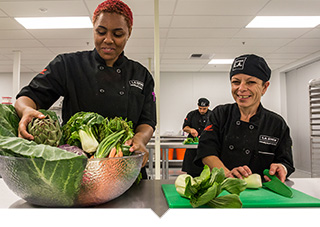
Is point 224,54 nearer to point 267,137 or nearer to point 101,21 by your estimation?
point 267,137

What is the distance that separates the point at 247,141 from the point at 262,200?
2.51 ft

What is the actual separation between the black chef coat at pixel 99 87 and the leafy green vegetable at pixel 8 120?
441 mm

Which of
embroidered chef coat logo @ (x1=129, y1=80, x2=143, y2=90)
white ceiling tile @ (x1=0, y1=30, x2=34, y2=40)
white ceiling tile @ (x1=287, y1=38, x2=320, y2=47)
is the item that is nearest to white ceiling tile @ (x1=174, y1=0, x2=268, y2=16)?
white ceiling tile @ (x1=287, y1=38, x2=320, y2=47)

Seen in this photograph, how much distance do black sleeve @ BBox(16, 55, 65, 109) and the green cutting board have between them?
612mm

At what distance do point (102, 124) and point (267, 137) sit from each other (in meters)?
1.00

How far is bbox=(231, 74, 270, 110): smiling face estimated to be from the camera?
1.50 m

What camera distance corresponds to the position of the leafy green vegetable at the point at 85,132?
72cm

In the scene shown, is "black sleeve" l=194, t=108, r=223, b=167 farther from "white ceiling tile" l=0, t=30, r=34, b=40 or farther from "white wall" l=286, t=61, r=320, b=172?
"white wall" l=286, t=61, r=320, b=172

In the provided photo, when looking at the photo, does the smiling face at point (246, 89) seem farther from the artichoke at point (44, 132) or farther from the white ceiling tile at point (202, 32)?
→ the white ceiling tile at point (202, 32)

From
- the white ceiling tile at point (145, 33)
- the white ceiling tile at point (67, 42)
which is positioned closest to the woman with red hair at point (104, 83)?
the white ceiling tile at point (145, 33)

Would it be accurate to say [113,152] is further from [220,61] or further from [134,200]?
[220,61]

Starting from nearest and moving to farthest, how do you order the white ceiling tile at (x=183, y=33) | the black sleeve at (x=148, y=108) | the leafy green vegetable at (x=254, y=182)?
the leafy green vegetable at (x=254, y=182), the black sleeve at (x=148, y=108), the white ceiling tile at (x=183, y=33)
